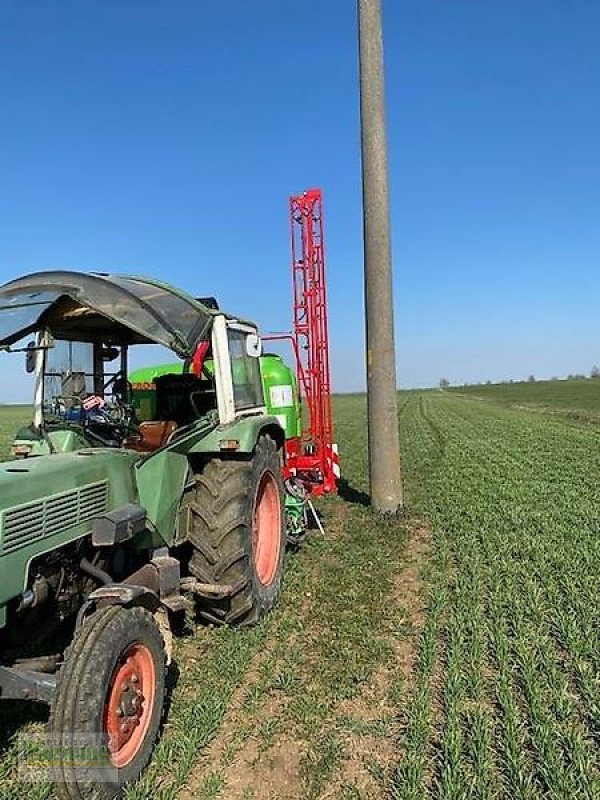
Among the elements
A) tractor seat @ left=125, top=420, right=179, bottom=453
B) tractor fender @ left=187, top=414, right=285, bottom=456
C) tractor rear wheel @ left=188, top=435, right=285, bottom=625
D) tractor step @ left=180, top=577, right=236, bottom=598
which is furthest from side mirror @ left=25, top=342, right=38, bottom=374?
tractor step @ left=180, top=577, right=236, bottom=598

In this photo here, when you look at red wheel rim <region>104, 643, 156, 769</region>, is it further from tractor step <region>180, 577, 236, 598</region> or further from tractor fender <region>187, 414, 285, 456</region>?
tractor fender <region>187, 414, 285, 456</region>

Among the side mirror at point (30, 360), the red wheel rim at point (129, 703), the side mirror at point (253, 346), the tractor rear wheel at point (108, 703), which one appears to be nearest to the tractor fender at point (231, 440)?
the side mirror at point (253, 346)

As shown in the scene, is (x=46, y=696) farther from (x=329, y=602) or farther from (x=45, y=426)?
(x=329, y=602)

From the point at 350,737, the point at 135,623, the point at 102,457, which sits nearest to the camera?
the point at 135,623

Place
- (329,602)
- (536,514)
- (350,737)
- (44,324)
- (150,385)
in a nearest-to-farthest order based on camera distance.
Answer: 1. (350,737)
2. (44,324)
3. (329,602)
4. (150,385)
5. (536,514)

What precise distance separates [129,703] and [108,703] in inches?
6.4

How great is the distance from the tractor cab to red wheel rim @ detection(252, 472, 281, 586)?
0.67 m

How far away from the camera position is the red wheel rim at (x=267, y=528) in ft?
18.0

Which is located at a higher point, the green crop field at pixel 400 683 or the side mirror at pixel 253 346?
the side mirror at pixel 253 346

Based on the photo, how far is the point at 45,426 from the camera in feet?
15.6

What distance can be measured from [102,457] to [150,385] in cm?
286

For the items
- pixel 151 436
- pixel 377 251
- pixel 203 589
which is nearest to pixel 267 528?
pixel 151 436

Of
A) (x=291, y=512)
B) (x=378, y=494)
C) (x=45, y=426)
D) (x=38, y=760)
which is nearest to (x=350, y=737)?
(x=38, y=760)

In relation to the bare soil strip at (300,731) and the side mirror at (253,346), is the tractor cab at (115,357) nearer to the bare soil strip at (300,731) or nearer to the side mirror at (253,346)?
the side mirror at (253,346)
